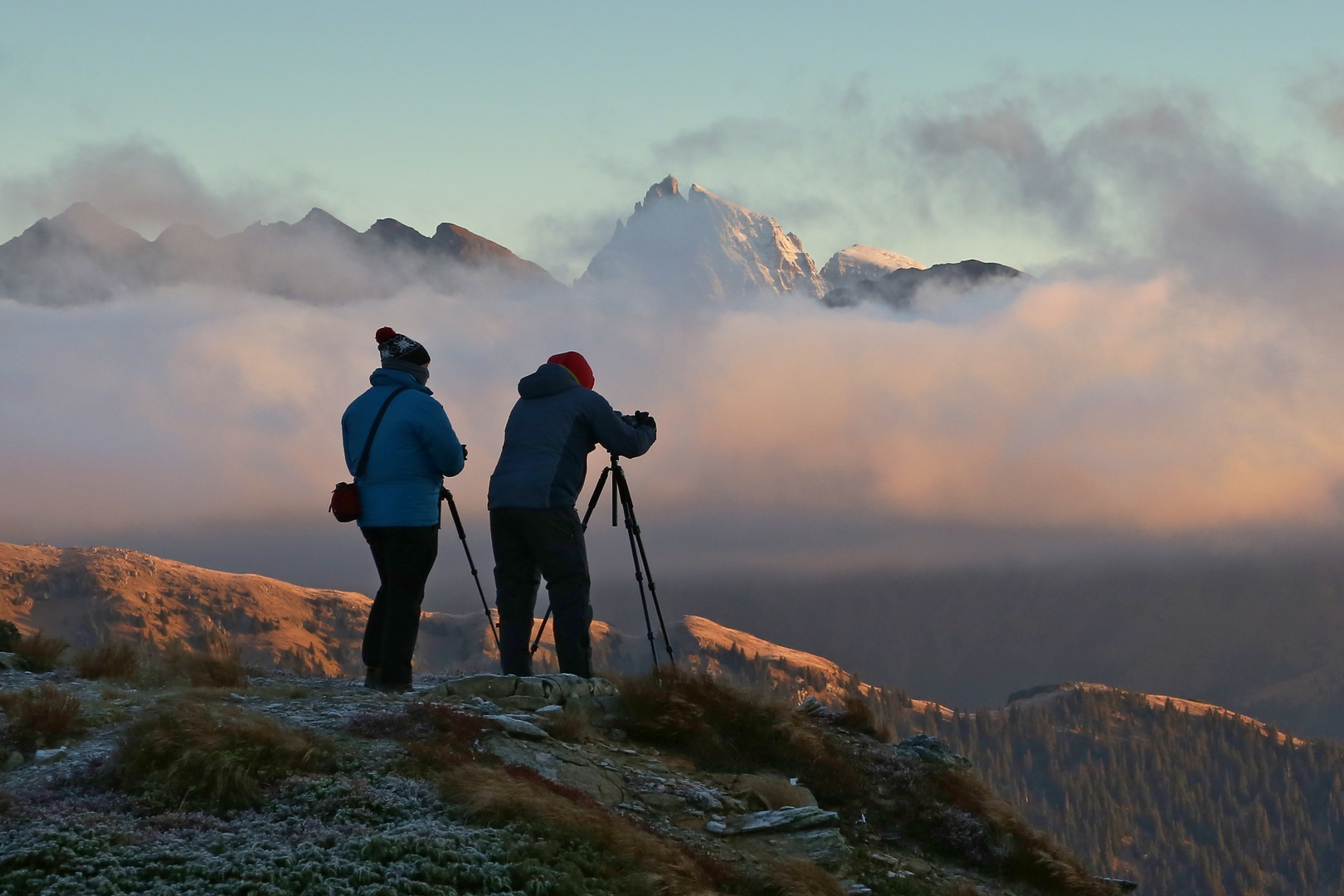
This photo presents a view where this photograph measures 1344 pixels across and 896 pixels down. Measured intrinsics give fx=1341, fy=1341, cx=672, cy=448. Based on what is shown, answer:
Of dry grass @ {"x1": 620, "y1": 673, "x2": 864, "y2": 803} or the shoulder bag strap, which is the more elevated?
the shoulder bag strap

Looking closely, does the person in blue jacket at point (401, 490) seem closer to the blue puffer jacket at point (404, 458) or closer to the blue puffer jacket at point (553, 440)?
the blue puffer jacket at point (404, 458)

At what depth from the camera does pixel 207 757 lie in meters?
9.88

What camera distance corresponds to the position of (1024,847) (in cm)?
1291

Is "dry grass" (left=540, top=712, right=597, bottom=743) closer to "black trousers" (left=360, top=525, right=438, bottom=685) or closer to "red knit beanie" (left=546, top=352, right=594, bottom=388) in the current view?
"black trousers" (left=360, top=525, right=438, bottom=685)

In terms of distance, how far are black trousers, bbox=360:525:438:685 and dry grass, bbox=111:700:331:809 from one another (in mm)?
3405

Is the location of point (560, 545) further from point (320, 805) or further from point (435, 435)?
point (320, 805)

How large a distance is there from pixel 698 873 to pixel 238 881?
10.2 ft

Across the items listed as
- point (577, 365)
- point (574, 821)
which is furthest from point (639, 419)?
point (574, 821)

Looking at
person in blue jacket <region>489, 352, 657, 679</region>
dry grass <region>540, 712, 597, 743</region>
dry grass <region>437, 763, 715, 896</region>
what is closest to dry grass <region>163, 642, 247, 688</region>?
person in blue jacket <region>489, 352, 657, 679</region>

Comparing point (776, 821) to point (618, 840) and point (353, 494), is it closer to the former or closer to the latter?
point (618, 840)

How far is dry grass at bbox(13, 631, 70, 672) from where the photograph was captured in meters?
15.8

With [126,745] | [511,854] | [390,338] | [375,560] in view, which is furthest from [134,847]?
[390,338]

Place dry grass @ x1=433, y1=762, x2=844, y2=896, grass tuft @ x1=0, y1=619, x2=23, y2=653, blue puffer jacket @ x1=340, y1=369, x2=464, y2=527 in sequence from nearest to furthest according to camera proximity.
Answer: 1. dry grass @ x1=433, y1=762, x2=844, y2=896
2. blue puffer jacket @ x1=340, y1=369, x2=464, y2=527
3. grass tuft @ x1=0, y1=619, x2=23, y2=653

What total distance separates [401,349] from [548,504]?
2.35 meters
